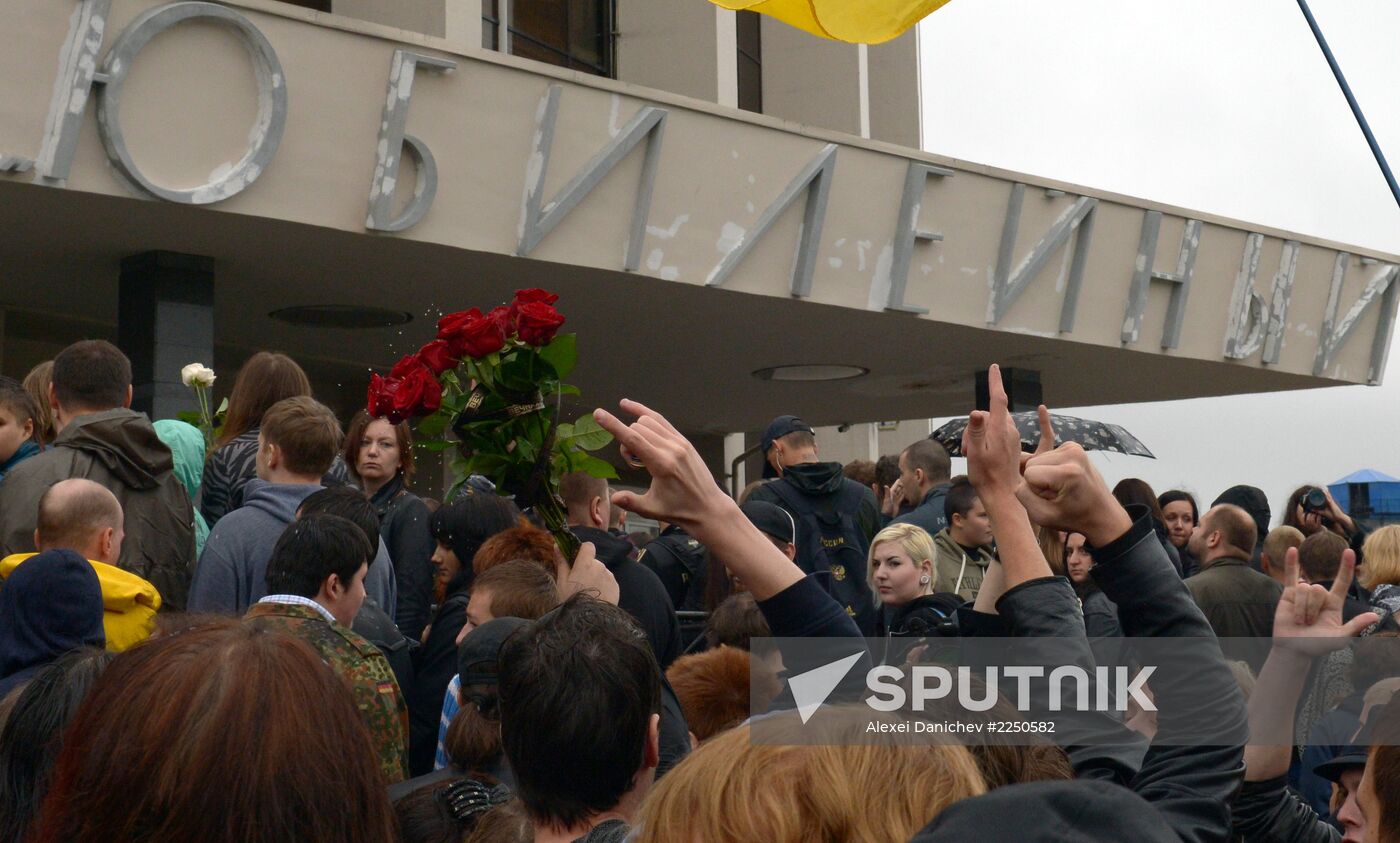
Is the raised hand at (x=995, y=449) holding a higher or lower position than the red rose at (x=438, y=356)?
lower

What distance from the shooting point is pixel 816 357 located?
16.3m

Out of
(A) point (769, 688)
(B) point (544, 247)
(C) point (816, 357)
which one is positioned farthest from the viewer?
(C) point (816, 357)

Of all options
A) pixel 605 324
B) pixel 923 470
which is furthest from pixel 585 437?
pixel 605 324

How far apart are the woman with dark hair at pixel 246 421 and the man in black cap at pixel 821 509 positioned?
95.3 inches

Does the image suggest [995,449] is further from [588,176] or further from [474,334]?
[588,176]

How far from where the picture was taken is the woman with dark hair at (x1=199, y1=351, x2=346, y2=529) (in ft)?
18.7

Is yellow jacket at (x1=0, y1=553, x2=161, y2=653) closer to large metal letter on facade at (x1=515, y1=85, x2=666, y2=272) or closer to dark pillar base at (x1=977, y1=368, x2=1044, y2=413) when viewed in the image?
large metal letter on facade at (x1=515, y1=85, x2=666, y2=272)

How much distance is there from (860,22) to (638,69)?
46.9 feet

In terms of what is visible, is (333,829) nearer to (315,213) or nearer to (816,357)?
(315,213)

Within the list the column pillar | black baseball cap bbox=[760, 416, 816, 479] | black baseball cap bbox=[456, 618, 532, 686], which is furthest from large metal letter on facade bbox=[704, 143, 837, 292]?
black baseball cap bbox=[456, 618, 532, 686]

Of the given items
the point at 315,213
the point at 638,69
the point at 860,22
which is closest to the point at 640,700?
the point at 860,22

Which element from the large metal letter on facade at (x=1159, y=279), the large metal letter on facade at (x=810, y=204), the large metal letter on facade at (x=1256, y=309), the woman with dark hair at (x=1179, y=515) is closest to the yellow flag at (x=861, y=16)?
the woman with dark hair at (x=1179, y=515)

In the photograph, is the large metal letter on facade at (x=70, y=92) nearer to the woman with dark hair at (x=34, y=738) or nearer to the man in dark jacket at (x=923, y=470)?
the man in dark jacket at (x=923, y=470)

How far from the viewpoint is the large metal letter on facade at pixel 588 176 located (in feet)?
37.5
